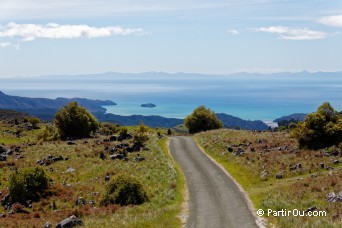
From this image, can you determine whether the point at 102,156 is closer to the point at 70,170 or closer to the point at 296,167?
the point at 70,170

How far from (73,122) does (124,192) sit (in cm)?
5304

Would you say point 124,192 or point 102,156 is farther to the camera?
point 102,156

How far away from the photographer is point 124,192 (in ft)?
106

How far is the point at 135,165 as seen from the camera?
48625 mm

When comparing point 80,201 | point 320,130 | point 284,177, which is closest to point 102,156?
point 80,201

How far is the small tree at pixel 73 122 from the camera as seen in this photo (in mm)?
81875

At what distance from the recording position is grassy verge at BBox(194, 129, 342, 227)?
79.4 feet

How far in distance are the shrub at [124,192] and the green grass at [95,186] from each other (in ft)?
3.43

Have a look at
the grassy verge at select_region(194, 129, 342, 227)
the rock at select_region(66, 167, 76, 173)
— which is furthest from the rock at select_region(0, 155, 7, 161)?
the grassy verge at select_region(194, 129, 342, 227)

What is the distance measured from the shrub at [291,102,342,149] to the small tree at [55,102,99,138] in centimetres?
4730

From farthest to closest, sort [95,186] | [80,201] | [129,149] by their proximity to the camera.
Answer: [129,149]
[95,186]
[80,201]

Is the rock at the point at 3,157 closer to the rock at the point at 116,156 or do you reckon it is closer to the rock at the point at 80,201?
the rock at the point at 116,156

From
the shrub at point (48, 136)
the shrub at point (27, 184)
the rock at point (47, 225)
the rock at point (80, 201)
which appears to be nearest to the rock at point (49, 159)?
the shrub at point (27, 184)

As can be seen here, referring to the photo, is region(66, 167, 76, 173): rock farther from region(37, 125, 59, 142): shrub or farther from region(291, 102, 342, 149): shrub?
region(37, 125, 59, 142): shrub
